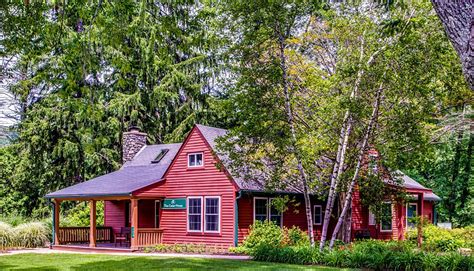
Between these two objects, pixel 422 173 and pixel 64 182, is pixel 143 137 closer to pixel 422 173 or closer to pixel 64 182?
pixel 64 182

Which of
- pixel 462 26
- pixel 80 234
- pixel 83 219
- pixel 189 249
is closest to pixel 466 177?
pixel 189 249

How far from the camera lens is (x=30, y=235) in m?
23.7

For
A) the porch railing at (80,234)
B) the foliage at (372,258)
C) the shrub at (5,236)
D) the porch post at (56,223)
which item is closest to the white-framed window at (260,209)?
the foliage at (372,258)

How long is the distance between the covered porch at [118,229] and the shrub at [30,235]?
73cm

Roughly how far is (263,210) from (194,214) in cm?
276

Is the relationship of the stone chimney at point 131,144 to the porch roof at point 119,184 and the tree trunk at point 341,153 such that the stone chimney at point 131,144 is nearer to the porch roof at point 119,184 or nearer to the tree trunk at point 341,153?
the porch roof at point 119,184

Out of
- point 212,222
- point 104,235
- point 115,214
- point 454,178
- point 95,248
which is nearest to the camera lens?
point 212,222

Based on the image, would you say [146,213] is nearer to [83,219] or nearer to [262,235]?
[83,219]

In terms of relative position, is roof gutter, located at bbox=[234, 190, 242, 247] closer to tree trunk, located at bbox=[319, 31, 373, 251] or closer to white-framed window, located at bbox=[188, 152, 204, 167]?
white-framed window, located at bbox=[188, 152, 204, 167]

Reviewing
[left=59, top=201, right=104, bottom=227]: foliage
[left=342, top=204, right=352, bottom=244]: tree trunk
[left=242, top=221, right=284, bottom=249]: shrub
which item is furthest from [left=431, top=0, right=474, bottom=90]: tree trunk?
[left=59, top=201, right=104, bottom=227]: foliage

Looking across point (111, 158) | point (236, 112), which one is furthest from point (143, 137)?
point (236, 112)

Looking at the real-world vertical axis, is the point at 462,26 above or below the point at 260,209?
above

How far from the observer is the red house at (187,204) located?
20.9 meters

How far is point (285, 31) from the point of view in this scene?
16484 mm
